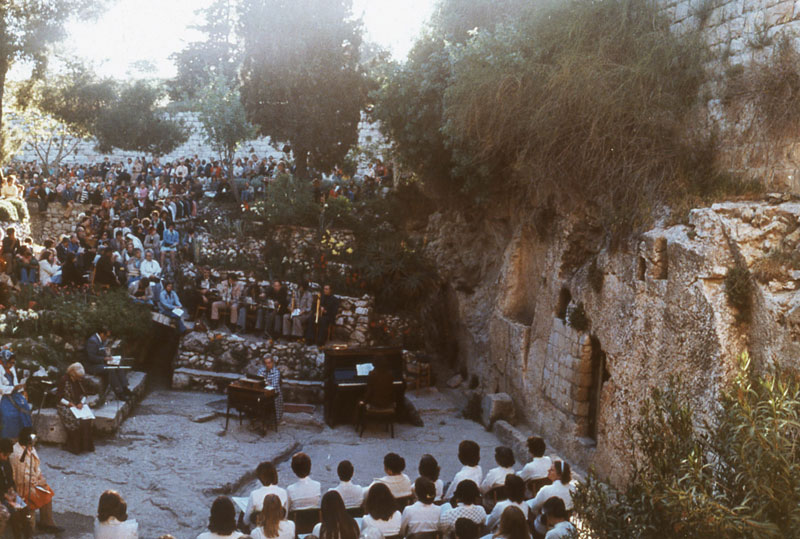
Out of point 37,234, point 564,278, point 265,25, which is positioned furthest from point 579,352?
point 37,234

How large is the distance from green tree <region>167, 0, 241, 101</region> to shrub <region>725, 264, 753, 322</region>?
3964 centimetres

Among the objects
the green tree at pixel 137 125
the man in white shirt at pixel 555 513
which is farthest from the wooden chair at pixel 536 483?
the green tree at pixel 137 125

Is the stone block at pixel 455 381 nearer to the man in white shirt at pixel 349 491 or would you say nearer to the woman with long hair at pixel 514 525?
the man in white shirt at pixel 349 491

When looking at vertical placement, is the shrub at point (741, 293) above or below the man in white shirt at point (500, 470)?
above

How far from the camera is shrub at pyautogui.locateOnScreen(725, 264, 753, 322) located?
8.35m

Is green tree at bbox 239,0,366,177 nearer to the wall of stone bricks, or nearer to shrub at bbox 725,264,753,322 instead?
the wall of stone bricks

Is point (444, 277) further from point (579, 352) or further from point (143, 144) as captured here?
point (143, 144)

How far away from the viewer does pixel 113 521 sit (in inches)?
263

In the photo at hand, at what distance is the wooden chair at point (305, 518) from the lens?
7.88 m

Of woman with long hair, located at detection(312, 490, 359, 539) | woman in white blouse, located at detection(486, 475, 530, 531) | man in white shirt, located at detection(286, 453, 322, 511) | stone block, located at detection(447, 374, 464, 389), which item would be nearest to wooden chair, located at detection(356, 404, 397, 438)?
stone block, located at detection(447, 374, 464, 389)

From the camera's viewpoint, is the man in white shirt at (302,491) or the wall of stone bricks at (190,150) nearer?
the man in white shirt at (302,491)

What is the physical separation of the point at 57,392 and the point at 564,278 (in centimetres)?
893

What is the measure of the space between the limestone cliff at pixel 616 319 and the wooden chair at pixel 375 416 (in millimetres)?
2681

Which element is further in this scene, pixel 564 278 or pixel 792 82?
pixel 564 278
